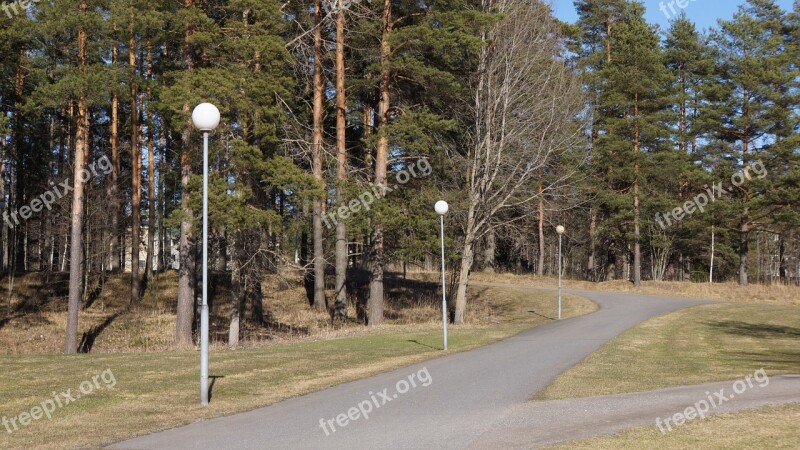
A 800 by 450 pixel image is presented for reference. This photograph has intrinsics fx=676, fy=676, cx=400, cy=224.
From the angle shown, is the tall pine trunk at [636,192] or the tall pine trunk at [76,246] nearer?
the tall pine trunk at [76,246]

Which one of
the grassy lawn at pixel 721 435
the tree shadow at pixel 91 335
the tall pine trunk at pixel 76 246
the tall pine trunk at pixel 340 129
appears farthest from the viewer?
the tree shadow at pixel 91 335

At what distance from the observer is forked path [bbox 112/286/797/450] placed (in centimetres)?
782

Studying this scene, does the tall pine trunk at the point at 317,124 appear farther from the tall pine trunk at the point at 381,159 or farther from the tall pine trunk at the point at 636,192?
the tall pine trunk at the point at 636,192

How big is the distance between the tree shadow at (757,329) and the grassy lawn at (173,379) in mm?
7190

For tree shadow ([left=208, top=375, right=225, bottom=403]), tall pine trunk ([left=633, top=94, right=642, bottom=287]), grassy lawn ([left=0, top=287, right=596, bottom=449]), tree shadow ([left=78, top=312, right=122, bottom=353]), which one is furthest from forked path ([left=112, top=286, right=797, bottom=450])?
tall pine trunk ([left=633, top=94, right=642, bottom=287])

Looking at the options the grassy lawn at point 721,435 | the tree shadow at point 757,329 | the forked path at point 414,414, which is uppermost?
the grassy lawn at point 721,435

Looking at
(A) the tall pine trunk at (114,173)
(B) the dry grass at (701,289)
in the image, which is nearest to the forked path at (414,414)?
(A) the tall pine trunk at (114,173)

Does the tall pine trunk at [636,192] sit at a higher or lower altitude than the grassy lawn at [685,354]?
higher

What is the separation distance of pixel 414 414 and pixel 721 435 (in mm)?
3802

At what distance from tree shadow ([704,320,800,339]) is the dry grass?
1042cm

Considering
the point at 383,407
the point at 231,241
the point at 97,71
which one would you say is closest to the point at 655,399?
the point at 383,407

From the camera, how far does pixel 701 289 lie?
119ft

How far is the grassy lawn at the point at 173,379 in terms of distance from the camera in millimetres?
8734

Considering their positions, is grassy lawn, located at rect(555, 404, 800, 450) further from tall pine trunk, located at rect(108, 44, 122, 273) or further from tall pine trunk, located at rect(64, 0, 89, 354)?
tall pine trunk, located at rect(108, 44, 122, 273)
